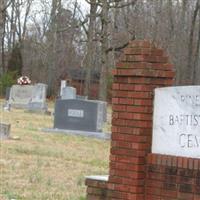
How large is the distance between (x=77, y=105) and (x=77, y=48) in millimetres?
49928

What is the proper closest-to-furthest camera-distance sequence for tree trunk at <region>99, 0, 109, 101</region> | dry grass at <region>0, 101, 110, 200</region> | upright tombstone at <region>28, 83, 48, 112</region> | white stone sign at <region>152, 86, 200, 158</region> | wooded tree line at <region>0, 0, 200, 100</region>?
white stone sign at <region>152, 86, 200, 158</region> → dry grass at <region>0, 101, 110, 200</region> → upright tombstone at <region>28, 83, 48, 112</region> → tree trunk at <region>99, 0, 109, 101</region> → wooded tree line at <region>0, 0, 200, 100</region>

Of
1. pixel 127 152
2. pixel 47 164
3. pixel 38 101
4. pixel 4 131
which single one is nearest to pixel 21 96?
pixel 38 101

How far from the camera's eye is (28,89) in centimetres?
3253

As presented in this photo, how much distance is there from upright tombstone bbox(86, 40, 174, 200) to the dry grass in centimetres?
260

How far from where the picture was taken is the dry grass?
9617 mm

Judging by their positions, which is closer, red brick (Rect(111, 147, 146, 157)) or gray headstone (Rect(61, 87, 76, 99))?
red brick (Rect(111, 147, 146, 157))

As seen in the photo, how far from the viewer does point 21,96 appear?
107ft

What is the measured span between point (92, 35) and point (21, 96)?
7.35m

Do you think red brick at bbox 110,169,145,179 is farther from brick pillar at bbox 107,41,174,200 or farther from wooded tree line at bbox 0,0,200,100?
wooded tree line at bbox 0,0,200,100

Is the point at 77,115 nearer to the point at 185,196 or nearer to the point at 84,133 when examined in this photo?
the point at 84,133

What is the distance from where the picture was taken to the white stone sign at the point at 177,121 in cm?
625

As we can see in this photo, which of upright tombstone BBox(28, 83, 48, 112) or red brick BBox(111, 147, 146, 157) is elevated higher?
upright tombstone BBox(28, 83, 48, 112)

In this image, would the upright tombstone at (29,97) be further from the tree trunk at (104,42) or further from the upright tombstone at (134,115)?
the upright tombstone at (134,115)

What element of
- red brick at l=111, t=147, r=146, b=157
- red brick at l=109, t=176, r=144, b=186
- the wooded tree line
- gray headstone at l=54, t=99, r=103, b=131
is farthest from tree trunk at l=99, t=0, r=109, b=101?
red brick at l=109, t=176, r=144, b=186
